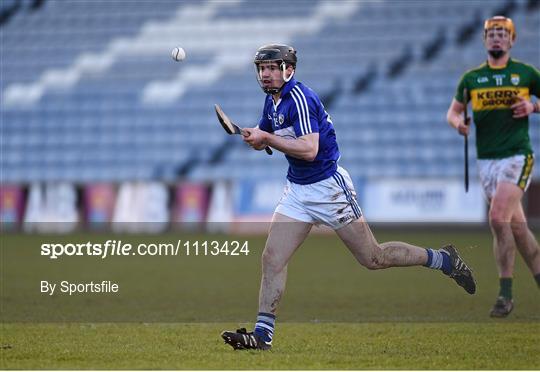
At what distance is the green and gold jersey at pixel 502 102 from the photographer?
9672 mm

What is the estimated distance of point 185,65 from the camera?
27797 millimetres

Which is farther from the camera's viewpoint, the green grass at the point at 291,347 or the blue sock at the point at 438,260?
the blue sock at the point at 438,260

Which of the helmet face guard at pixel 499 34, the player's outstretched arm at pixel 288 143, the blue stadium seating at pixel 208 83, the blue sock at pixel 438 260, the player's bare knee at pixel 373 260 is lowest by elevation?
the blue stadium seating at pixel 208 83

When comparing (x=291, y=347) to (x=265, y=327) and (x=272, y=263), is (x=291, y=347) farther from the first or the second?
(x=272, y=263)

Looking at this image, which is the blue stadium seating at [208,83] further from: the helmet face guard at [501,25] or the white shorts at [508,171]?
the helmet face guard at [501,25]

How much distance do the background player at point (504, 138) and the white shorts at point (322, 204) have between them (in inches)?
90.4

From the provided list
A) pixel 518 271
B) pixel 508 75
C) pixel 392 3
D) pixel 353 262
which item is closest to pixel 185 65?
pixel 392 3

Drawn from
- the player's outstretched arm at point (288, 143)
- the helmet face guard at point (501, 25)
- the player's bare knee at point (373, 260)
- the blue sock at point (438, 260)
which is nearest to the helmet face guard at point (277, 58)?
the player's outstretched arm at point (288, 143)

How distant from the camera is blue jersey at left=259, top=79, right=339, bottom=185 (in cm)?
730

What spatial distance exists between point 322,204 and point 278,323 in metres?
1.90

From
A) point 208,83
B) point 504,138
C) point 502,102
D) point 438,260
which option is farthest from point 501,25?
point 208,83

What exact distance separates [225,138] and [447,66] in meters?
5.51

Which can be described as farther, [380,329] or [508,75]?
[508,75]

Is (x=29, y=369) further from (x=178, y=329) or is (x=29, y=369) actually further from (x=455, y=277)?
(x=455, y=277)
